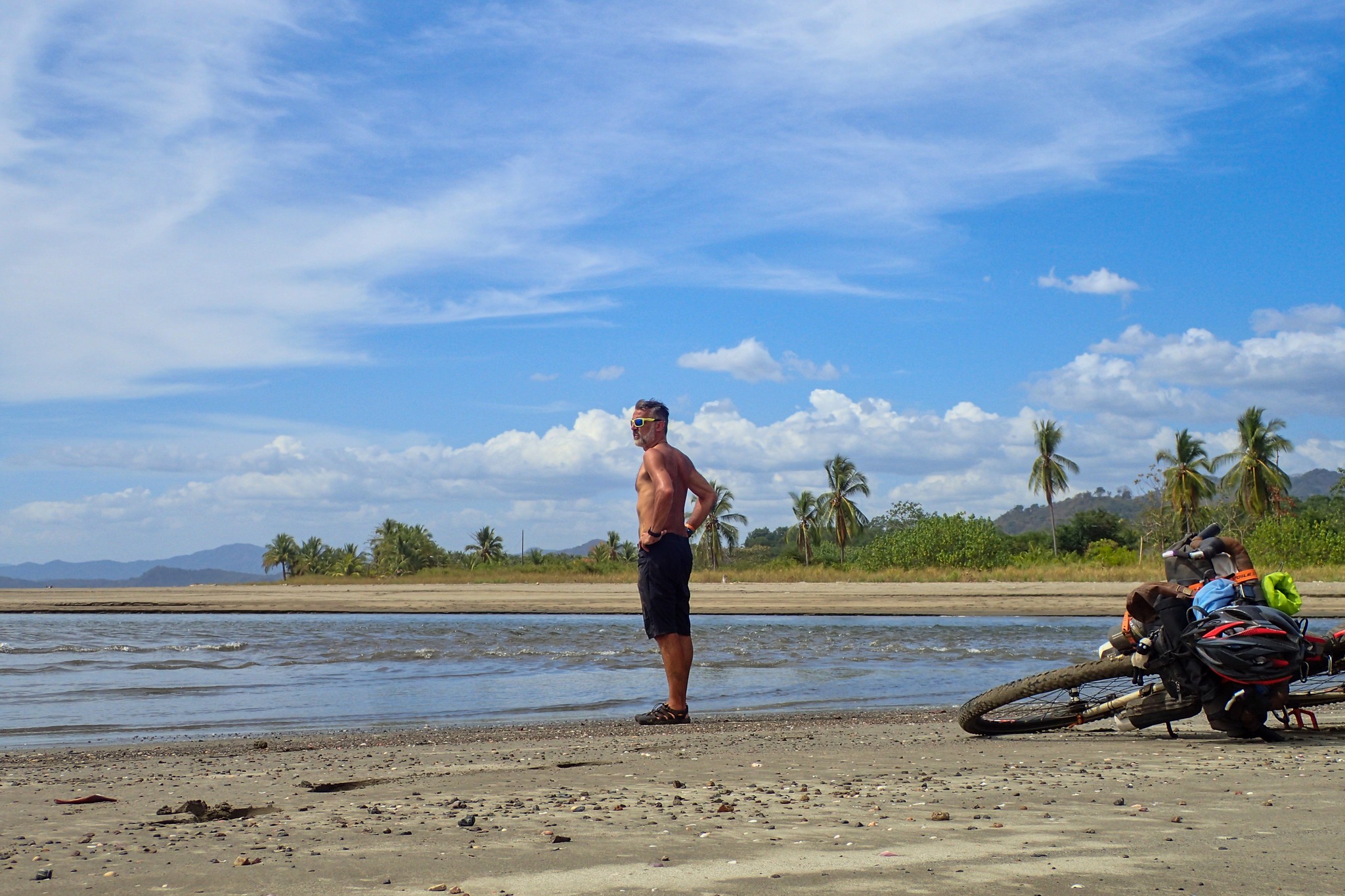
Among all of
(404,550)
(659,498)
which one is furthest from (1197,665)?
(404,550)

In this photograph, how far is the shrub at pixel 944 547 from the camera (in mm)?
54812

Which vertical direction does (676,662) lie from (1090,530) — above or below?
above

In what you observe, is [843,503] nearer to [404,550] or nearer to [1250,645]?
[404,550]

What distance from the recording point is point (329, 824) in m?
3.37

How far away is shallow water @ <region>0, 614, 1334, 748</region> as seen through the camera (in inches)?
320

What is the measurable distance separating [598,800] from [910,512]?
Result: 304 feet

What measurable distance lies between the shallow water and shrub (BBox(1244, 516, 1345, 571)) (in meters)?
27.7

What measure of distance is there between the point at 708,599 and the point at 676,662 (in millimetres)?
27801

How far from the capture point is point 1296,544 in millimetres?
44031

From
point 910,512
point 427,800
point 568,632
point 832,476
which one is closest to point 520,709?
point 427,800

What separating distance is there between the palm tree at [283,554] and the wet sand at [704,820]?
86.6 meters

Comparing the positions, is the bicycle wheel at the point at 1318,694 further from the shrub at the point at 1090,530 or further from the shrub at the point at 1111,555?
the shrub at the point at 1090,530

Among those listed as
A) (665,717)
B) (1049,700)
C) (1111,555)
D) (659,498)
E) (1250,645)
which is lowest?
(1111,555)

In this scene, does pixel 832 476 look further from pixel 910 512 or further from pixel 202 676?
pixel 202 676
